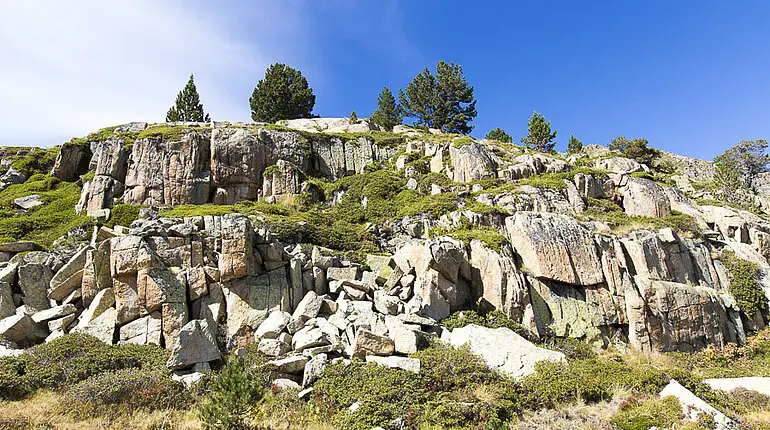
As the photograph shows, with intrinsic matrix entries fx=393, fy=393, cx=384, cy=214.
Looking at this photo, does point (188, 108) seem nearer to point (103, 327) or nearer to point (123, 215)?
point (123, 215)

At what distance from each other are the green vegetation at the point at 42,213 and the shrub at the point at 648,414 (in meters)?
27.5

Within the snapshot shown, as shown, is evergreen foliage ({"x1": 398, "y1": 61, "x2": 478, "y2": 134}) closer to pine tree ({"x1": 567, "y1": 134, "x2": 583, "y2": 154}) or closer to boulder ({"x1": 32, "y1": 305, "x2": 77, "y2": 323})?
pine tree ({"x1": 567, "y1": 134, "x2": 583, "y2": 154})

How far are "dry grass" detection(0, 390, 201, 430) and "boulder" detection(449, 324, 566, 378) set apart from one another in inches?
362

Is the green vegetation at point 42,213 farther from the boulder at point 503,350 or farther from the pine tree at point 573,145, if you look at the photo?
the pine tree at point 573,145

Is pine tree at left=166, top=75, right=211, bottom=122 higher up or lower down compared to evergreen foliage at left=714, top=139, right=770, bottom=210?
higher up

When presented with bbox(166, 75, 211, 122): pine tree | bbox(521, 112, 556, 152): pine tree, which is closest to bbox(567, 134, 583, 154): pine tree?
bbox(521, 112, 556, 152): pine tree

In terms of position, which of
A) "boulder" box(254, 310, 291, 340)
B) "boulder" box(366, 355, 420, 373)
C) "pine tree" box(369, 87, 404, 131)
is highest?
"pine tree" box(369, 87, 404, 131)

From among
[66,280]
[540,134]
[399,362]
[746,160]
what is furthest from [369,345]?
[746,160]

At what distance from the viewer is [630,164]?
3416 centimetres

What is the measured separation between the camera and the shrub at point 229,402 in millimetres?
9406

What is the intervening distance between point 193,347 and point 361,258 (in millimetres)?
9517

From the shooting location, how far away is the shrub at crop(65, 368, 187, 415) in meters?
10.9

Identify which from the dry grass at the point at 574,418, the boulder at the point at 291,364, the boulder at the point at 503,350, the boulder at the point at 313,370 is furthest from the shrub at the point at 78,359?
the dry grass at the point at 574,418

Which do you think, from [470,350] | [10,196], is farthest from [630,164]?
[10,196]
